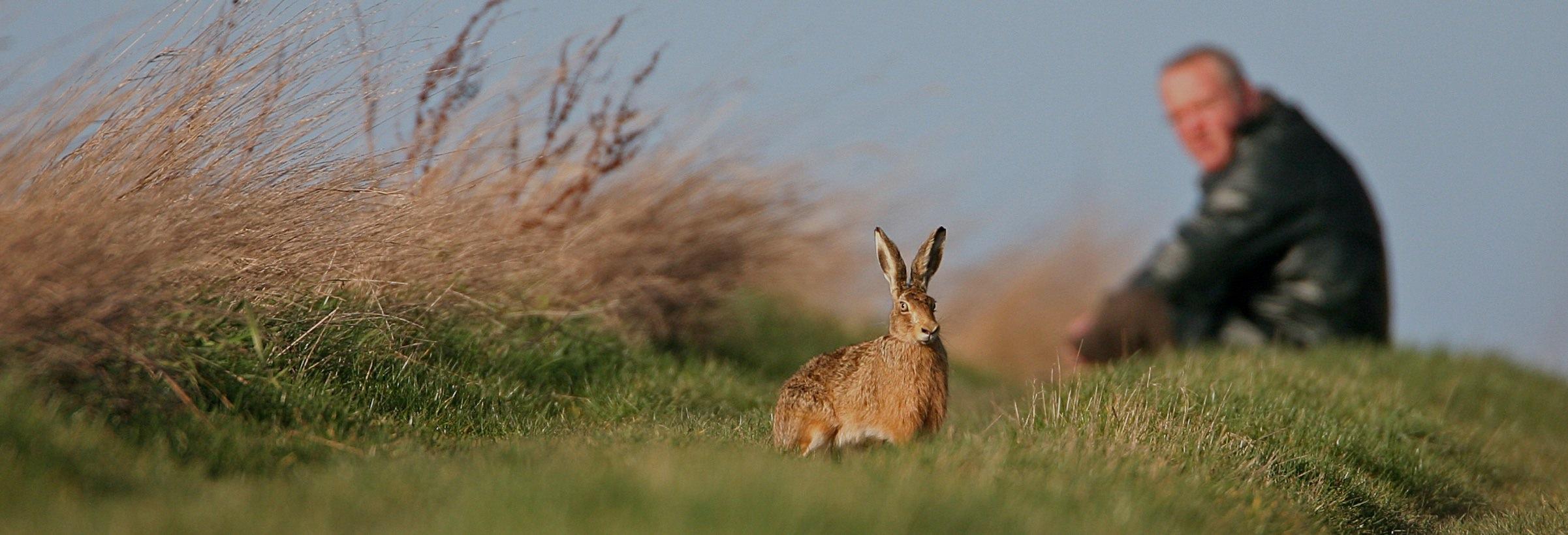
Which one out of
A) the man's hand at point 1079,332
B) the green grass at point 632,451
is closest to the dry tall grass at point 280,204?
the green grass at point 632,451

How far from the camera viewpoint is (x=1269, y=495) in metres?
5.32

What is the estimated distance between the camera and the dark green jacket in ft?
35.3

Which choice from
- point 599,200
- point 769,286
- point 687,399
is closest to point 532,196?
point 599,200

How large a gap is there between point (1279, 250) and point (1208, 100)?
1.34 m

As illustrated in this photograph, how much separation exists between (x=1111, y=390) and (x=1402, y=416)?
2.50 meters

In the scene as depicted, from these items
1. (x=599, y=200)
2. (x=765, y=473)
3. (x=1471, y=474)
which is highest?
(x=599, y=200)

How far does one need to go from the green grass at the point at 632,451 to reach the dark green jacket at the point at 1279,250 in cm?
234

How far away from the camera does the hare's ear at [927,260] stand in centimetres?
530

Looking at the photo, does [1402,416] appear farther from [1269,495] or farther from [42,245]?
[42,245]

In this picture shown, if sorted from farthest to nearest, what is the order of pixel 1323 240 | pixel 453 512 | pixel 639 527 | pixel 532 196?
pixel 1323 240 → pixel 532 196 → pixel 453 512 → pixel 639 527

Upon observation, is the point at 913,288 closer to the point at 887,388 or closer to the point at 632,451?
the point at 887,388

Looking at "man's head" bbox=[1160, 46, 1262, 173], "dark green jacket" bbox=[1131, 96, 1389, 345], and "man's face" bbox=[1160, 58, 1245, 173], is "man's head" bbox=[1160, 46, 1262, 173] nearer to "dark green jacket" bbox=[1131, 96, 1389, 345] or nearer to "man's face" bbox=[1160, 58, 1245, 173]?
"man's face" bbox=[1160, 58, 1245, 173]

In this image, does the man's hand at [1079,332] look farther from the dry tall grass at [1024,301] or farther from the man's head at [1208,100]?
the dry tall grass at [1024,301]

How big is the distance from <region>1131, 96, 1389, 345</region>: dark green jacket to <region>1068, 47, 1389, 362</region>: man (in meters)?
0.01
